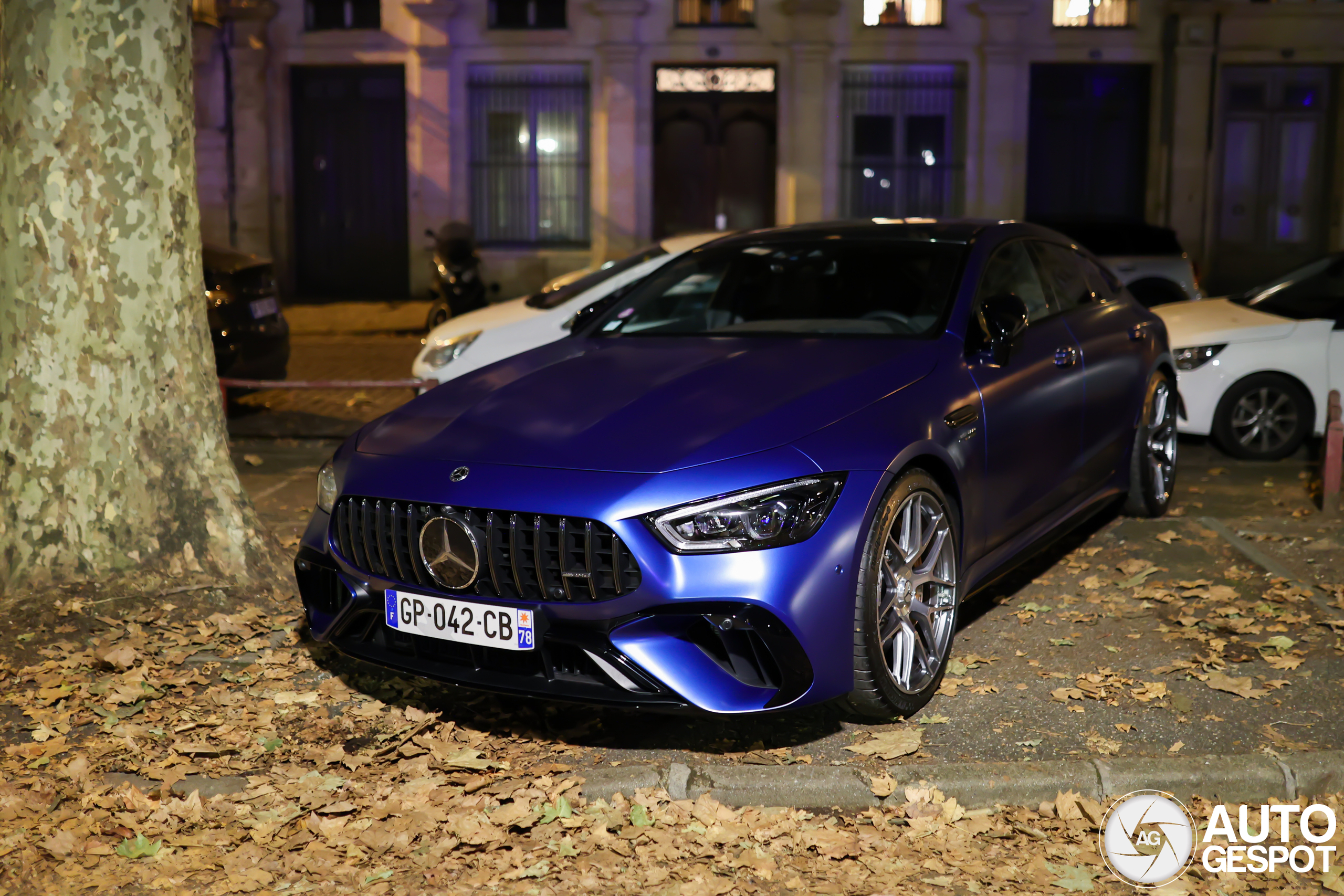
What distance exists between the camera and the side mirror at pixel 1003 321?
4.93 meters

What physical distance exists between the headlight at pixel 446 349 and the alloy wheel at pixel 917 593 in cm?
540

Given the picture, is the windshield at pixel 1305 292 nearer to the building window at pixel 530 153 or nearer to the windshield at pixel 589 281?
the windshield at pixel 589 281

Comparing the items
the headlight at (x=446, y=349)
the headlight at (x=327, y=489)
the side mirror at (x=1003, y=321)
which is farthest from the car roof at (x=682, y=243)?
the headlight at (x=327, y=489)

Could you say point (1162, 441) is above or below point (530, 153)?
below

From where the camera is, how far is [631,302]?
5.80 metres

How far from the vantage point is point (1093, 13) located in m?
20.9

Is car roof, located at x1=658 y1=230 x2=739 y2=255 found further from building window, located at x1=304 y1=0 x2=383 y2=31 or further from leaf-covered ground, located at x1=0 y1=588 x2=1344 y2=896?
building window, located at x1=304 y1=0 x2=383 y2=31

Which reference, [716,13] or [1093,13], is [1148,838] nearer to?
[716,13]

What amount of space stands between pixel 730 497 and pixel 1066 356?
235cm

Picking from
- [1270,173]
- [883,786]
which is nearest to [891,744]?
[883,786]

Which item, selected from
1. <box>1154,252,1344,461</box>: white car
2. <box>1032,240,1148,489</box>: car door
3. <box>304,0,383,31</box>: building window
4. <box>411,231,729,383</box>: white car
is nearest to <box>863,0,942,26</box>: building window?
<box>304,0,383,31</box>: building window

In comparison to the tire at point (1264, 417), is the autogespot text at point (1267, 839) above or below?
below

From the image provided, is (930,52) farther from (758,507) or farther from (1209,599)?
(758,507)

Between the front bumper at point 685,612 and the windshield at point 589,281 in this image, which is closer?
the front bumper at point 685,612
